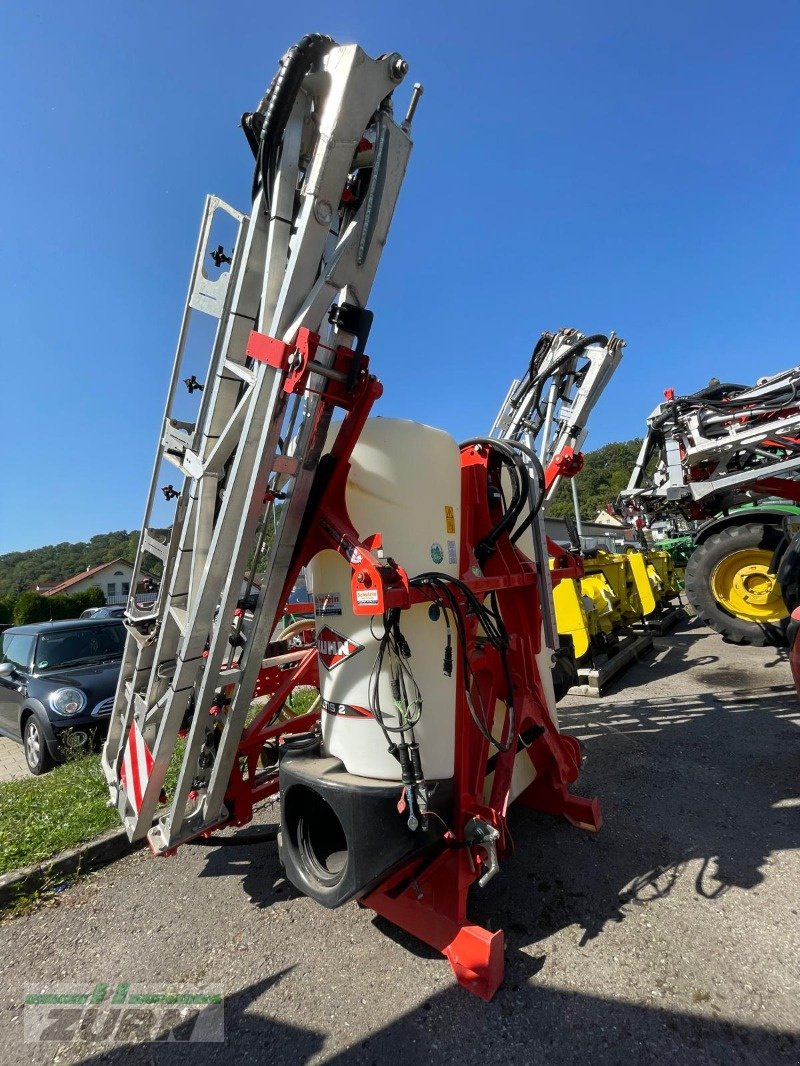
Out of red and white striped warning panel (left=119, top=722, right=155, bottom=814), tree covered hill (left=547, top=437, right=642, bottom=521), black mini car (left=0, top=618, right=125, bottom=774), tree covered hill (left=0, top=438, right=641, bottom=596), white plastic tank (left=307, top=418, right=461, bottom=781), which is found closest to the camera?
white plastic tank (left=307, top=418, right=461, bottom=781)

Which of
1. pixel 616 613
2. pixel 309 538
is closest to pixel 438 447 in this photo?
pixel 309 538

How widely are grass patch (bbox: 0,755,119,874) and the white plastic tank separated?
7.67 feet

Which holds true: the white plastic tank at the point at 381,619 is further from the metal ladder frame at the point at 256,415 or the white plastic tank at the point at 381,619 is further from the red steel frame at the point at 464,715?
the metal ladder frame at the point at 256,415

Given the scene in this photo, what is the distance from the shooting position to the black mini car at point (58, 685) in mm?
5703

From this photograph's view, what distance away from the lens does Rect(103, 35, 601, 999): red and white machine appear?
7.11 feet

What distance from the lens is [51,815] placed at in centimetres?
387

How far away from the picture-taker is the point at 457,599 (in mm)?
2498

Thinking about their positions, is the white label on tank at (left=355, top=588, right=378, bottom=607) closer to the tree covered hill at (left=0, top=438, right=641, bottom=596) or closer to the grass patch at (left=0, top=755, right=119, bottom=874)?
the grass patch at (left=0, top=755, right=119, bottom=874)

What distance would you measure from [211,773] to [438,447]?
2015mm

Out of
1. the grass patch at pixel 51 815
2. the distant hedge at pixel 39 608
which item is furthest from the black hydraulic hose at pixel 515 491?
the distant hedge at pixel 39 608

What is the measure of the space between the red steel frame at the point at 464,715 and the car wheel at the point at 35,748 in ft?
13.2

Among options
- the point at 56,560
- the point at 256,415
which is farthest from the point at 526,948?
the point at 56,560

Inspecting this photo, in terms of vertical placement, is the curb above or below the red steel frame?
below

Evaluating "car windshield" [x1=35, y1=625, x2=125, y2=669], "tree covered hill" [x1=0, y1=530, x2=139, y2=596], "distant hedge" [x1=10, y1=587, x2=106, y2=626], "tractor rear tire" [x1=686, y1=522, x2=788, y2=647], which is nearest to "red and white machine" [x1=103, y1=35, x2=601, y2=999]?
"car windshield" [x1=35, y1=625, x2=125, y2=669]
